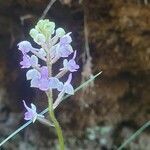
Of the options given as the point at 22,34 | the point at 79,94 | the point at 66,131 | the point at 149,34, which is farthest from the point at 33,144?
the point at 149,34

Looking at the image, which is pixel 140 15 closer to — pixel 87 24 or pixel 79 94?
pixel 87 24

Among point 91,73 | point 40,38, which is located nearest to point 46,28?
point 40,38

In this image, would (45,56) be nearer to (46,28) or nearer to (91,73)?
(46,28)

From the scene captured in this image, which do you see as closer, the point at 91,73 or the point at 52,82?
the point at 52,82

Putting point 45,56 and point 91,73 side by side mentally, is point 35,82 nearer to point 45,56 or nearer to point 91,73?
point 45,56

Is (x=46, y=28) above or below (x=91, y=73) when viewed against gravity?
above

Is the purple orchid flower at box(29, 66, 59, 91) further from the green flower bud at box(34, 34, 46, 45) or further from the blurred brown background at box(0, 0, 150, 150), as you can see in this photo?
the blurred brown background at box(0, 0, 150, 150)

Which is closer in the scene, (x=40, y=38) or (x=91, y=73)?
(x=40, y=38)

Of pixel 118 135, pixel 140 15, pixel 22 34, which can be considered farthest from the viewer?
pixel 118 135

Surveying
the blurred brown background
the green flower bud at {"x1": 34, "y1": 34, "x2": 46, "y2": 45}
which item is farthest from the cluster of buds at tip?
the blurred brown background
